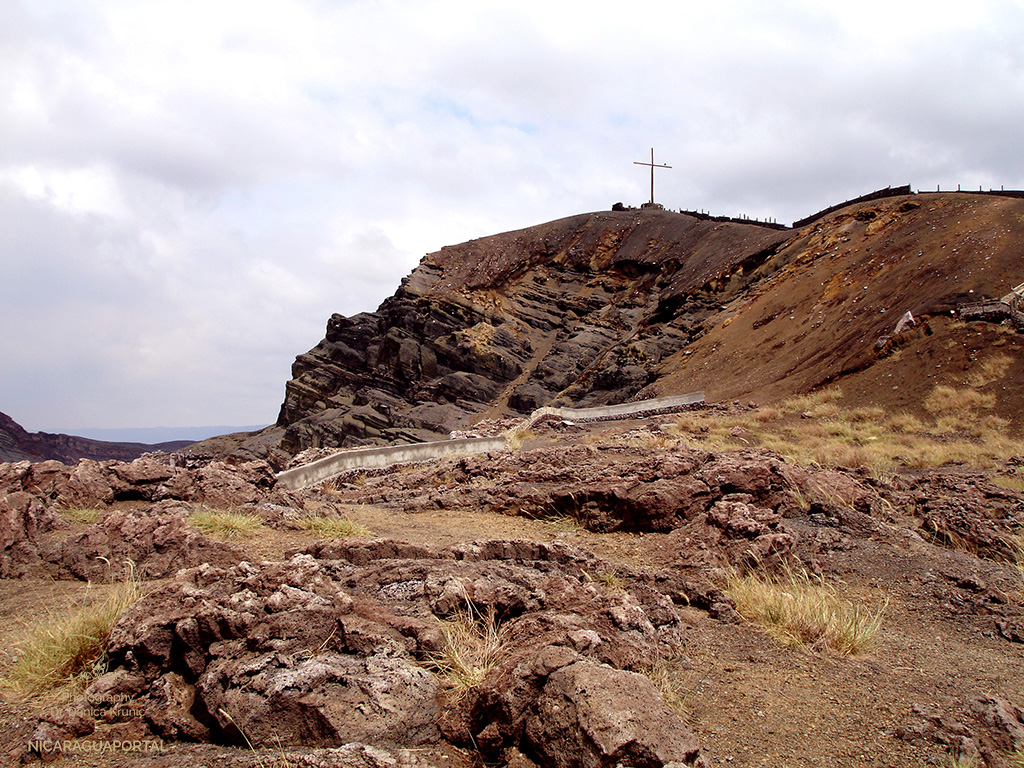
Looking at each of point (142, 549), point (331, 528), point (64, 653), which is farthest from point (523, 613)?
point (142, 549)

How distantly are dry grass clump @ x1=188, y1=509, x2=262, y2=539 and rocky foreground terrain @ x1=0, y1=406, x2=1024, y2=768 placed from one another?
11 cm

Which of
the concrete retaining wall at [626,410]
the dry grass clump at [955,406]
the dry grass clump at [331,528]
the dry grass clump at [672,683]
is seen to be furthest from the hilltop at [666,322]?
the dry grass clump at [672,683]

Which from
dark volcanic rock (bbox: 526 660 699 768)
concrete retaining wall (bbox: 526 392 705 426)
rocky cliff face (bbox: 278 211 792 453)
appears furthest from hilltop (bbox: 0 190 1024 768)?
rocky cliff face (bbox: 278 211 792 453)

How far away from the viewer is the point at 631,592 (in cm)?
468

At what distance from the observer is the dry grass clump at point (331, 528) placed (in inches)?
261

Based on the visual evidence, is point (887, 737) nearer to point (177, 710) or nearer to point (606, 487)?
point (177, 710)

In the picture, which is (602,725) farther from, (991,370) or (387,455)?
(991,370)

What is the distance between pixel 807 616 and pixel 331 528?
4.33m

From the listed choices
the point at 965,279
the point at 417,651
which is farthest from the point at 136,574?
the point at 965,279

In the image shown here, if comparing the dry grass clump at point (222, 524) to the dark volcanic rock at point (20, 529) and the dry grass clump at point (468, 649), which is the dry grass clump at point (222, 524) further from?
the dry grass clump at point (468, 649)

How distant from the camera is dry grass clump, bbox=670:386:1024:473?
48.2 feet

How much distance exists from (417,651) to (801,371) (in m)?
26.6

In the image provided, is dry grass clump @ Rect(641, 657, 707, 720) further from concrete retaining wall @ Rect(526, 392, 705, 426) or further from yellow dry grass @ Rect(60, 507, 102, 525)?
concrete retaining wall @ Rect(526, 392, 705, 426)

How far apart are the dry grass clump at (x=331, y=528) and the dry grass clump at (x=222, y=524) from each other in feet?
1.61
